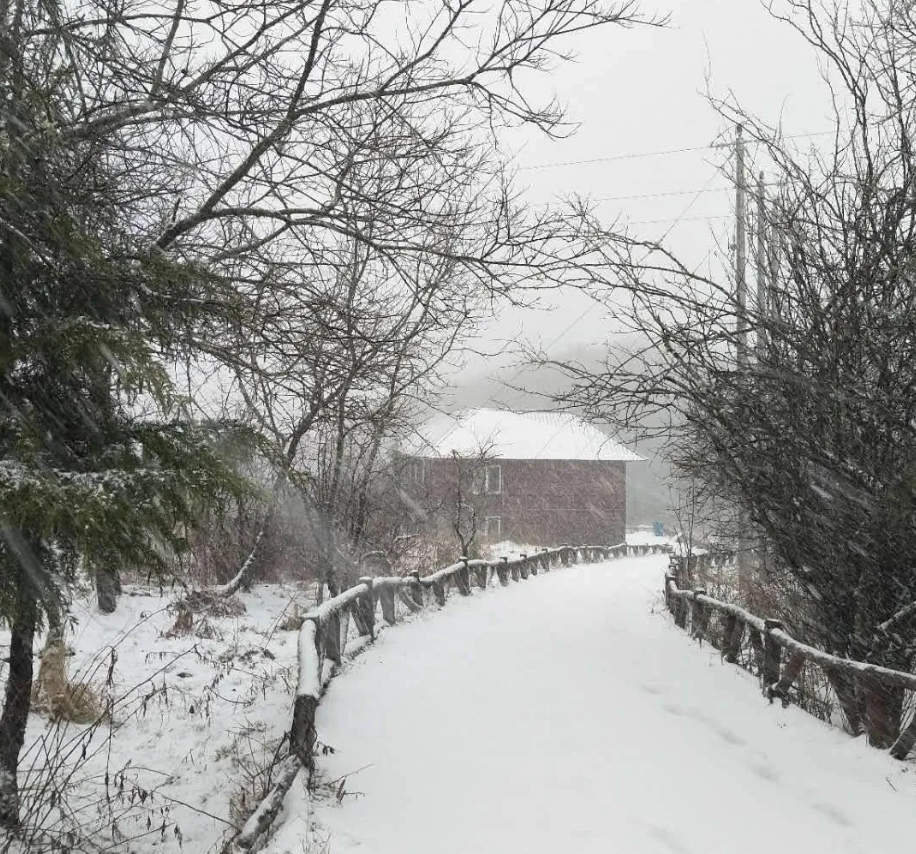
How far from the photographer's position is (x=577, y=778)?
5824 mm

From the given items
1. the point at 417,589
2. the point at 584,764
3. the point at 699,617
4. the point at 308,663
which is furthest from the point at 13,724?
the point at 699,617

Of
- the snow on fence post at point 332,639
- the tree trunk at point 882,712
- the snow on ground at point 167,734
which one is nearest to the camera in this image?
the snow on ground at point 167,734

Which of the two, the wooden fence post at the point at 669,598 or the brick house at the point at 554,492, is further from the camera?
the brick house at the point at 554,492

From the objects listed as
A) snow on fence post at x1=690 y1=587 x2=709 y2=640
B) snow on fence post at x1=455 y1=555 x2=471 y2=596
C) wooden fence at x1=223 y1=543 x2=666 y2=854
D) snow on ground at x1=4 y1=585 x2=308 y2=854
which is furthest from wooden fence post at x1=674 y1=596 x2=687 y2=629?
snow on ground at x1=4 y1=585 x2=308 y2=854

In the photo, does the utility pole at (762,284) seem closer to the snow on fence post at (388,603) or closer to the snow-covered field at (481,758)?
the snow-covered field at (481,758)

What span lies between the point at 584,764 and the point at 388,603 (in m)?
6.12

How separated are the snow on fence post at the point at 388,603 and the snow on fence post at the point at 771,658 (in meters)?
5.39

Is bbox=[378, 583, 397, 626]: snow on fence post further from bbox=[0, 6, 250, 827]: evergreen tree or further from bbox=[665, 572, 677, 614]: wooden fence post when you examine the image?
bbox=[0, 6, 250, 827]: evergreen tree

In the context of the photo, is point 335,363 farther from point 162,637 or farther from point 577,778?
point 162,637

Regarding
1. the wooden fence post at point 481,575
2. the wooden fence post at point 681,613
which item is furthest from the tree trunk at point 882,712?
the wooden fence post at point 481,575

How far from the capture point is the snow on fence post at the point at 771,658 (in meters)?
8.02

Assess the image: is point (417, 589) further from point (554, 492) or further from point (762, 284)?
point (554, 492)

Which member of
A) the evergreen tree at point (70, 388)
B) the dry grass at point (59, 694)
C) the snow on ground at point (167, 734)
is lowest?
the snow on ground at point (167, 734)

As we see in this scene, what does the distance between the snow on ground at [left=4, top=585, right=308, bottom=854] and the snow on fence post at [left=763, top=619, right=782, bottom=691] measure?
4.52 m
